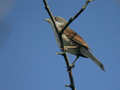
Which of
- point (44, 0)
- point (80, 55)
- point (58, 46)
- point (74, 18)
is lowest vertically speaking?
point (80, 55)

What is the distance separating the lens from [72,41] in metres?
5.73

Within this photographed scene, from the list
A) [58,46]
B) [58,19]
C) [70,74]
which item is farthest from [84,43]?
[70,74]

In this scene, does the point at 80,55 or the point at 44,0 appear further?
the point at 80,55

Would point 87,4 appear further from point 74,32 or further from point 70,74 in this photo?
point 74,32

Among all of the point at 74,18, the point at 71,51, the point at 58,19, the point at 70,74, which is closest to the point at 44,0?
the point at 74,18

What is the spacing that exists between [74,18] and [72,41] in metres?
2.37

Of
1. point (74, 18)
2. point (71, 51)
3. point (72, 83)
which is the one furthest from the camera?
point (71, 51)

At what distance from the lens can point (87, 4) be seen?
341 cm

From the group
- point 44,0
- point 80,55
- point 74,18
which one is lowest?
point 80,55

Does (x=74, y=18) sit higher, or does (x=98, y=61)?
(x=74, y=18)

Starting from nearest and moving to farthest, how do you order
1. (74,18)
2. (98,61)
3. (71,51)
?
1. (74,18)
2. (98,61)
3. (71,51)

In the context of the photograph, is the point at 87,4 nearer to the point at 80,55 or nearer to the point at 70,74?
the point at 70,74

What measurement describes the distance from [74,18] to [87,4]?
280mm

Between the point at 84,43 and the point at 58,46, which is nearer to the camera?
the point at 58,46
